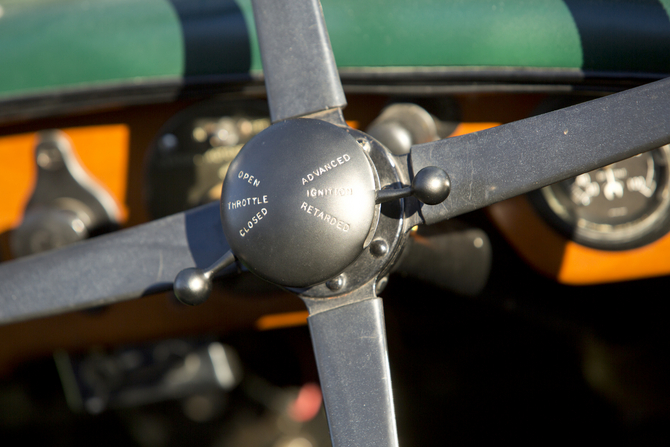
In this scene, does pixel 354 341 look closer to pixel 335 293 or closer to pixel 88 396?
pixel 335 293

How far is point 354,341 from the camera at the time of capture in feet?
1.81

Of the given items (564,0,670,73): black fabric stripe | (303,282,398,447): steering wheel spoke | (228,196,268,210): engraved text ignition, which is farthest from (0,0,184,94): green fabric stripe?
(564,0,670,73): black fabric stripe

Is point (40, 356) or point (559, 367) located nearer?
point (40, 356)

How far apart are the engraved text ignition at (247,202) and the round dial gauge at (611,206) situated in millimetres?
477

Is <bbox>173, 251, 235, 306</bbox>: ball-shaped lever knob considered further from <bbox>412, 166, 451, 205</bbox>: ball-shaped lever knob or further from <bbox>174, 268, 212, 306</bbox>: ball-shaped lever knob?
<bbox>412, 166, 451, 205</bbox>: ball-shaped lever knob

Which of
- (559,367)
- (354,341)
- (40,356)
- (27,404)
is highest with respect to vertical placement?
(354,341)

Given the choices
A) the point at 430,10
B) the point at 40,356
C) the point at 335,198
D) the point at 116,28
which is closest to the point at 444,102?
the point at 430,10

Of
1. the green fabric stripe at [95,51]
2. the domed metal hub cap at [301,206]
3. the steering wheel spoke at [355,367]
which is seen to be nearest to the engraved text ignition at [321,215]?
the domed metal hub cap at [301,206]

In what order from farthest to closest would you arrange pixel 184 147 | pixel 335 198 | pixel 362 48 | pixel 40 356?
pixel 40 356 → pixel 184 147 → pixel 362 48 → pixel 335 198

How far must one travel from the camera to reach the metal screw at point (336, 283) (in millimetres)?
552

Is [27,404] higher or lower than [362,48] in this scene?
lower

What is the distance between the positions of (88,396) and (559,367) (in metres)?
1.25

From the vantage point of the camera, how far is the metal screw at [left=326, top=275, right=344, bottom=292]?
55 centimetres

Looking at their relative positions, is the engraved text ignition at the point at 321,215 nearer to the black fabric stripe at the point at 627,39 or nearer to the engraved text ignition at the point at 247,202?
the engraved text ignition at the point at 247,202
